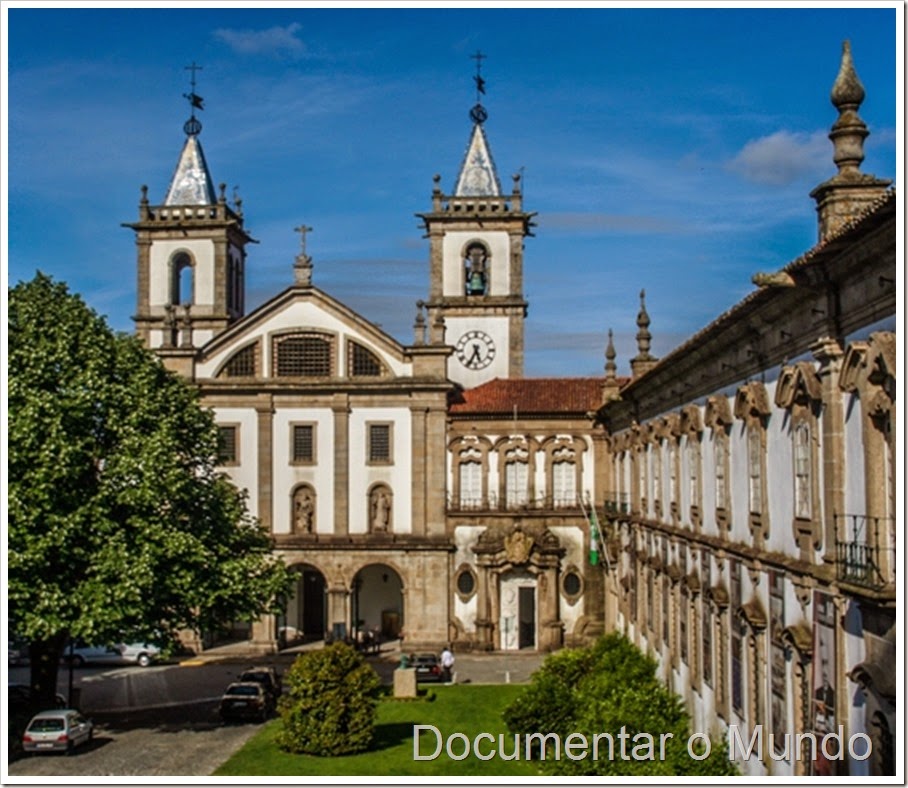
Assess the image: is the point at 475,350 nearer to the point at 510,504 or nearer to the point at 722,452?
the point at 510,504

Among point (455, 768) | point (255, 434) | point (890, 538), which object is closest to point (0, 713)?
point (455, 768)

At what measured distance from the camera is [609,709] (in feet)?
81.8

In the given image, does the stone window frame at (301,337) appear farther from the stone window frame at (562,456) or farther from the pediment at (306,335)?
the stone window frame at (562,456)

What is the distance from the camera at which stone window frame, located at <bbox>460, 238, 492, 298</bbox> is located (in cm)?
6309

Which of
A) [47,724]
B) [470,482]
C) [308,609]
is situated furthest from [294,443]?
[47,724]

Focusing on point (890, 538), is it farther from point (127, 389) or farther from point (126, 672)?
point (126, 672)

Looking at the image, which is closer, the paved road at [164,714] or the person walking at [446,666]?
the paved road at [164,714]

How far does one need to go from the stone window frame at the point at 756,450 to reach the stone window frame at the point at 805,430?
60.3 inches

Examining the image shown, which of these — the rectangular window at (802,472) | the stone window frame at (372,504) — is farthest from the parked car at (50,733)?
the stone window frame at (372,504)

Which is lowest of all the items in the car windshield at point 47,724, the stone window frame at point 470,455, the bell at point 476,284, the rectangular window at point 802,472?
the car windshield at point 47,724

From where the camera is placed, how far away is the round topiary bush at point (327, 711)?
31.4 m

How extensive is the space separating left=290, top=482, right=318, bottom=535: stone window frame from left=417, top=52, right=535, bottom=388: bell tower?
10.7 meters

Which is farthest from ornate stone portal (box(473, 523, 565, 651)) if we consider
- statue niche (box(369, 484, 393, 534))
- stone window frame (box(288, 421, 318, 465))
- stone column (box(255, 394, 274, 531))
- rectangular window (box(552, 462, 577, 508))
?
stone column (box(255, 394, 274, 531))

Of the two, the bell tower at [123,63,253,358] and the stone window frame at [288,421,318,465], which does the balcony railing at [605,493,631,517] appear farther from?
the bell tower at [123,63,253,358]
